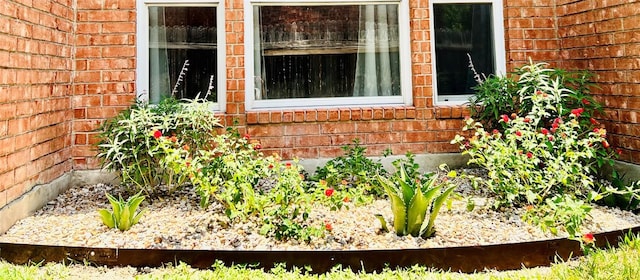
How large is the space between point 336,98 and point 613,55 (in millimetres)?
2526

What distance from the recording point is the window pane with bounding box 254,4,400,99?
4.55m

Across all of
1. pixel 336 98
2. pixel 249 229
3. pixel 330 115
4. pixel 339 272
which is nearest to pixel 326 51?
pixel 336 98

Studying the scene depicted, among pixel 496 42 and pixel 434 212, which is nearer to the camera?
pixel 434 212

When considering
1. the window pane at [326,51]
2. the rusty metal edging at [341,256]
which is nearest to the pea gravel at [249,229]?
the rusty metal edging at [341,256]

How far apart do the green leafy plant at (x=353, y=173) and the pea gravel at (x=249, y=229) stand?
0.72 ft

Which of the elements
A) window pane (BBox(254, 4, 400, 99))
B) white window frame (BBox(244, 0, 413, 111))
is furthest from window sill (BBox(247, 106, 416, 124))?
window pane (BBox(254, 4, 400, 99))

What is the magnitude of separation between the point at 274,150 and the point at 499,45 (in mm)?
2534

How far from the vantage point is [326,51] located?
15.2 ft

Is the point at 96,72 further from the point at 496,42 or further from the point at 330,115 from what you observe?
the point at 496,42

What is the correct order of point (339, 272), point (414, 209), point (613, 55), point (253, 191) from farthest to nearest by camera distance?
point (613, 55)
point (253, 191)
point (414, 209)
point (339, 272)

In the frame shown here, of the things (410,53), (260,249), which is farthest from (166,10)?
(260,249)

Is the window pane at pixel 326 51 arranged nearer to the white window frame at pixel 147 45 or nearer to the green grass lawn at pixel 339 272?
the white window frame at pixel 147 45

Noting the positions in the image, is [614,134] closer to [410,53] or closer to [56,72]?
[410,53]

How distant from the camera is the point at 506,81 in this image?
412 centimetres
